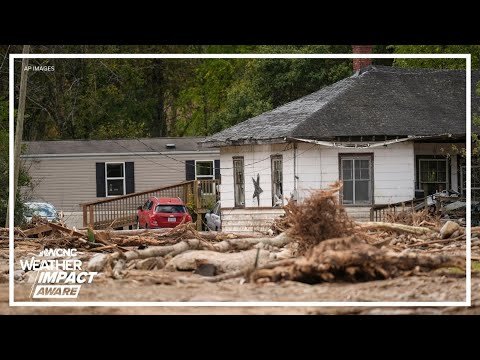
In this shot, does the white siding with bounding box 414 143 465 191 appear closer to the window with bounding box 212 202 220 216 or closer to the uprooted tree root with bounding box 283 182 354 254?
the uprooted tree root with bounding box 283 182 354 254

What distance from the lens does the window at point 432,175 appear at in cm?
1986

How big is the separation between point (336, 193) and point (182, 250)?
2.94 m

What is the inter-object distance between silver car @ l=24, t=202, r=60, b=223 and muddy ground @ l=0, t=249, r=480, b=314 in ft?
23.5

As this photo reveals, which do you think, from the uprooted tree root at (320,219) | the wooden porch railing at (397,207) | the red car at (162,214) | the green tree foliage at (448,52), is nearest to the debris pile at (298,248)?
the uprooted tree root at (320,219)

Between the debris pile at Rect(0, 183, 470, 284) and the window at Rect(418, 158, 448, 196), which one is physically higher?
the window at Rect(418, 158, 448, 196)

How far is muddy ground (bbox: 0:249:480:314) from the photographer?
1519cm

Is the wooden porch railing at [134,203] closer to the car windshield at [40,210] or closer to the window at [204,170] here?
the window at [204,170]

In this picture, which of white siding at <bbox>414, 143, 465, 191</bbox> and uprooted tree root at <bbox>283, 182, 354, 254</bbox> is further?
white siding at <bbox>414, 143, 465, 191</bbox>

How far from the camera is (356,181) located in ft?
62.5

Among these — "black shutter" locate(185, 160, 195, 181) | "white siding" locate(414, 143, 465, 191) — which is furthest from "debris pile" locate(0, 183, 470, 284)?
"black shutter" locate(185, 160, 195, 181)

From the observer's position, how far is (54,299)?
15.8 meters

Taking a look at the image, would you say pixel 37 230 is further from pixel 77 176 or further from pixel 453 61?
pixel 453 61

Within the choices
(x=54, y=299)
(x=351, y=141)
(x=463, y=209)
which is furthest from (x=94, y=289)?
(x=463, y=209)

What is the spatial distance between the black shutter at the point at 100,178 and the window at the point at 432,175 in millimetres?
7054
